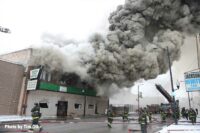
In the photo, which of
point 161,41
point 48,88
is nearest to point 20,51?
point 48,88

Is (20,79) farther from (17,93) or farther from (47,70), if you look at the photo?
(47,70)

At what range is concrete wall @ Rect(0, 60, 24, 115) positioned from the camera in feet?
79.4

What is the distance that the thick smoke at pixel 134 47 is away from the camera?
94.3 feet

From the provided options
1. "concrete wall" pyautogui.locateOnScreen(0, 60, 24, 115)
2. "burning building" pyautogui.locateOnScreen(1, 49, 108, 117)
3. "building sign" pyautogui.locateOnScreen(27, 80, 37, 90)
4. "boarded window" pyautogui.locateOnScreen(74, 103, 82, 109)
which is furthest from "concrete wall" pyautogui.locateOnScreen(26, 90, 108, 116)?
"concrete wall" pyautogui.locateOnScreen(0, 60, 24, 115)

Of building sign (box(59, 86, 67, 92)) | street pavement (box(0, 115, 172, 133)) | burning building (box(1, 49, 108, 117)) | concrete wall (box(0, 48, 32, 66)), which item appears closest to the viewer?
street pavement (box(0, 115, 172, 133))

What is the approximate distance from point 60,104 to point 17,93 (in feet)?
21.0

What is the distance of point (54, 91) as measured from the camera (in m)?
29.1

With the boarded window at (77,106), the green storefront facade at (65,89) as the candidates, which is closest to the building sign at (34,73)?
the green storefront facade at (65,89)

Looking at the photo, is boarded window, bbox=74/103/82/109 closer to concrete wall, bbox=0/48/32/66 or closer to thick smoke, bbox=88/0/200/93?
thick smoke, bbox=88/0/200/93

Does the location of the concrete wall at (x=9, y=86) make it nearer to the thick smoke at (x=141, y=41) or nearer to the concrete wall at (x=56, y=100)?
the concrete wall at (x=56, y=100)

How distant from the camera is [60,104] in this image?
3039 centimetres

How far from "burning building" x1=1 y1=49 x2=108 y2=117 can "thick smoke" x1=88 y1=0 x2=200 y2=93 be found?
165 inches

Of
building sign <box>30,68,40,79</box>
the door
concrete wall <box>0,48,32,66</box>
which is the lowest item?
the door

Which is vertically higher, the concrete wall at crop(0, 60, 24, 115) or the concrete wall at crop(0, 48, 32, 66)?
the concrete wall at crop(0, 48, 32, 66)
